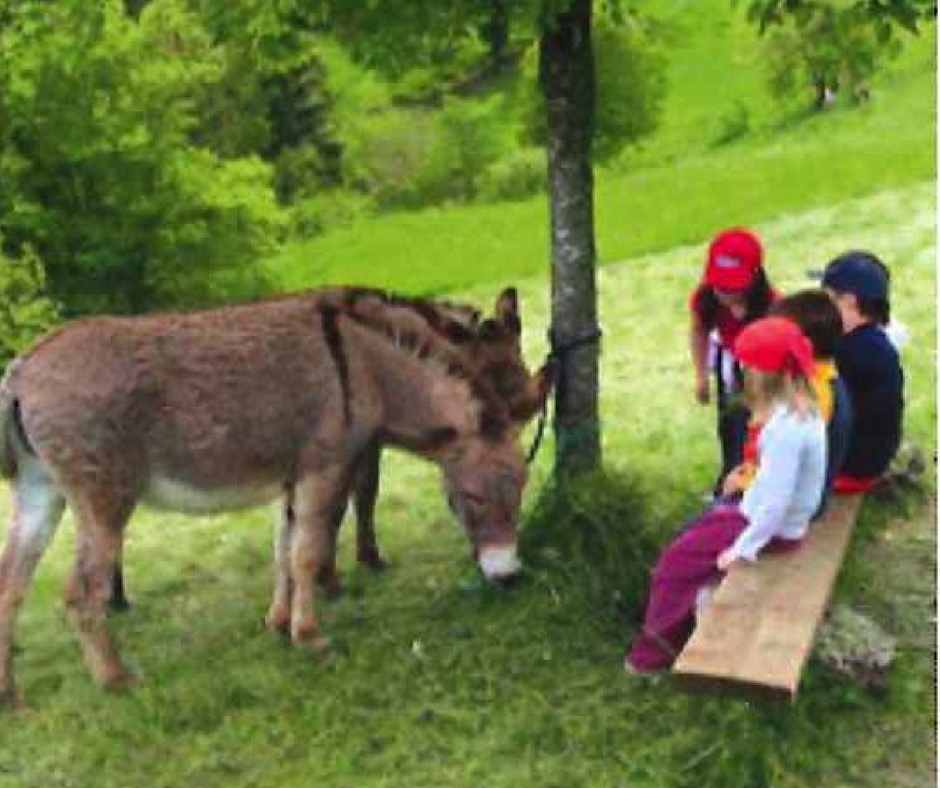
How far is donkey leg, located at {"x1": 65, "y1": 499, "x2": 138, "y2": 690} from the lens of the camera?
6.48 metres

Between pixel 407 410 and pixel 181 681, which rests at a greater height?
pixel 407 410

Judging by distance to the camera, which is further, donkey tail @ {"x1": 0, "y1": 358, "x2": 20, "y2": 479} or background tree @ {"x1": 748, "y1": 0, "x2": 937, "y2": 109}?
donkey tail @ {"x1": 0, "y1": 358, "x2": 20, "y2": 479}

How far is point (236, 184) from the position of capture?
86.3 feet

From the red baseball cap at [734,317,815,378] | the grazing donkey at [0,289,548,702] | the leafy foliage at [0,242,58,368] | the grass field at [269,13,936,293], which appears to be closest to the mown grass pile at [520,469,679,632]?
the grazing donkey at [0,289,548,702]

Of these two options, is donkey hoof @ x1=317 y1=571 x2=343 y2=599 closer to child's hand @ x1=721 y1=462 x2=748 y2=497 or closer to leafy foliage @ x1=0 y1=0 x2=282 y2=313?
child's hand @ x1=721 y1=462 x2=748 y2=497

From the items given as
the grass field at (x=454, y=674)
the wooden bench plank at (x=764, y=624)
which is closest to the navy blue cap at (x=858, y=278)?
the grass field at (x=454, y=674)

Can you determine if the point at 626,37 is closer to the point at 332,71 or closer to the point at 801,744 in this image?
the point at 801,744

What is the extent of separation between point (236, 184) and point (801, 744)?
2191cm

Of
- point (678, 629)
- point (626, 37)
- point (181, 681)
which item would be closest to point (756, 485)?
point (678, 629)

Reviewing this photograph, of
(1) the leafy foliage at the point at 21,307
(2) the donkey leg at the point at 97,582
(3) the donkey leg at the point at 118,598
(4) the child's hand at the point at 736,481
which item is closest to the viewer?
(4) the child's hand at the point at 736,481

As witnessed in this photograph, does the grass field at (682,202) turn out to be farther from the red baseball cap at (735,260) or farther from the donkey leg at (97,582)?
the donkey leg at (97,582)

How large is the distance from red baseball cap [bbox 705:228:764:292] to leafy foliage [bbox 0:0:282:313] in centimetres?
1872

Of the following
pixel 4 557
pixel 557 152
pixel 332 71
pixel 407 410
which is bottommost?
pixel 332 71

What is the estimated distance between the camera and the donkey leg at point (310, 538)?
6754 millimetres
